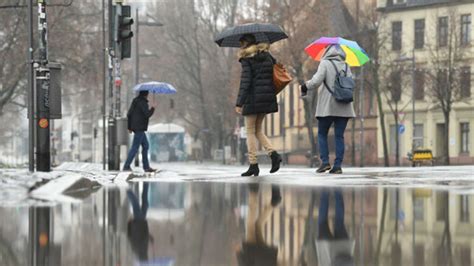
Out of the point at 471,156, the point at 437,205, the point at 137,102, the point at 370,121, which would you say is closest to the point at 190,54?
the point at 370,121

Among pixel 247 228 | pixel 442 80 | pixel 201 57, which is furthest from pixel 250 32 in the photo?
pixel 201 57

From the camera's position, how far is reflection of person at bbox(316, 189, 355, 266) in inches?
193

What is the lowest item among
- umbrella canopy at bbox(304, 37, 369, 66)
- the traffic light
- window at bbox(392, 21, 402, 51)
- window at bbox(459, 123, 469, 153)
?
window at bbox(459, 123, 469, 153)

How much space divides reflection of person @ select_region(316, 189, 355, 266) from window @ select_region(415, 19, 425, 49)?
70.7m

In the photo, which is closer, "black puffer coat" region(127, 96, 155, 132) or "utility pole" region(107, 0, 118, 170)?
"black puffer coat" region(127, 96, 155, 132)

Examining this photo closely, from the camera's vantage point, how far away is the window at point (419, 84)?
67.7m

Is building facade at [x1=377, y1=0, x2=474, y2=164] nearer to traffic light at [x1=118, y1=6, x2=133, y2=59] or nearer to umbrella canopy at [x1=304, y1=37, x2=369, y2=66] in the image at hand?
traffic light at [x1=118, y1=6, x2=133, y2=59]

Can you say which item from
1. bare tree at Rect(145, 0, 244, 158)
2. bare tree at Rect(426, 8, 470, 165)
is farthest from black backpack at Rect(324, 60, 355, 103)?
bare tree at Rect(145, 0, 244, 158)

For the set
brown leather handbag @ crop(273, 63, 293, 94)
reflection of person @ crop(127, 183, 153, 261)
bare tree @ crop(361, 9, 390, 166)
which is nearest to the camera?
reflection of person @ crop(127, 183, 153, 261)

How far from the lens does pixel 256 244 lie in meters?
5.64

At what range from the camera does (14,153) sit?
163 meters

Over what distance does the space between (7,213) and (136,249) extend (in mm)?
2526

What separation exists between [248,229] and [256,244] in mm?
813

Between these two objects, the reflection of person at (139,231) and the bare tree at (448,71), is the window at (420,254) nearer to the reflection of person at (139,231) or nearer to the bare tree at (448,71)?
the reflection of person at (139,231)
